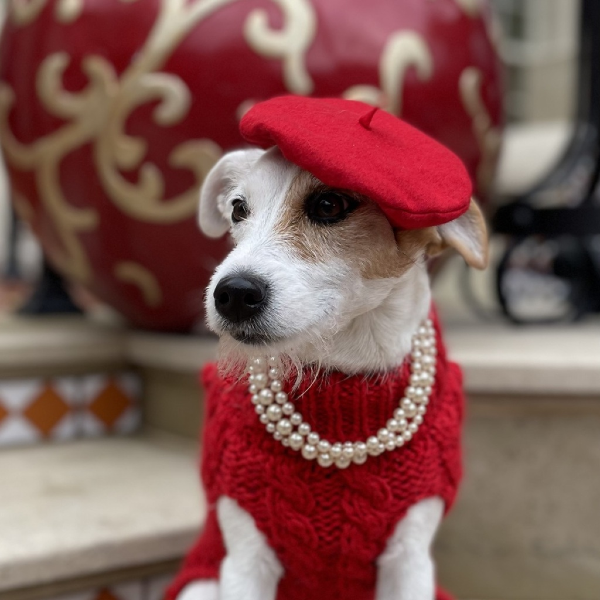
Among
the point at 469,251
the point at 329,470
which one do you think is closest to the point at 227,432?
the point at 329,470

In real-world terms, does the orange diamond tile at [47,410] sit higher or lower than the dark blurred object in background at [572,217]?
lower

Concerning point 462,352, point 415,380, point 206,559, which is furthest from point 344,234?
point 462,352

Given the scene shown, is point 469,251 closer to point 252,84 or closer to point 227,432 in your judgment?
point 227,432

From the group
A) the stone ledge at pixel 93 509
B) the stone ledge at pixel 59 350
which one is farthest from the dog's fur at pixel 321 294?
the stone ledge at pixel 59 350

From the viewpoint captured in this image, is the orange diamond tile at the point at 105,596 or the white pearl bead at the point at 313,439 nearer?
the white pearl bead at the point at 313,439

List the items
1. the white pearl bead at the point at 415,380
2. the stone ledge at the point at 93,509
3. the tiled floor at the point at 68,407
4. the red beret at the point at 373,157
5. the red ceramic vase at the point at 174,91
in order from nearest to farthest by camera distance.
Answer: the red beret at the point at 373,157
the white pearl bead at the point at 415,380
the stone ledge at the point at 93,509
the red ceramic vase at the point at 174,91
the tiled floor at the point at 68,407

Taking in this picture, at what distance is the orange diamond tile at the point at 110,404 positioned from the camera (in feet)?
3.86

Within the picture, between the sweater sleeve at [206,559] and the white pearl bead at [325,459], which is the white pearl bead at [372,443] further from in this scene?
the sweater sleeve at [206,559]

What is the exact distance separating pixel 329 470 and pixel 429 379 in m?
0.10

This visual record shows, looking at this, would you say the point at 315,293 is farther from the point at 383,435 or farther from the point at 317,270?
the point at 383,435

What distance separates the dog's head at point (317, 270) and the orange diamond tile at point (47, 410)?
680mm

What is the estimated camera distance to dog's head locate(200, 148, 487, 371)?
48 centimetres

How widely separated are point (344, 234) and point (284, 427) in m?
0.15

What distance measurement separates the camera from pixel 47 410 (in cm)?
114
